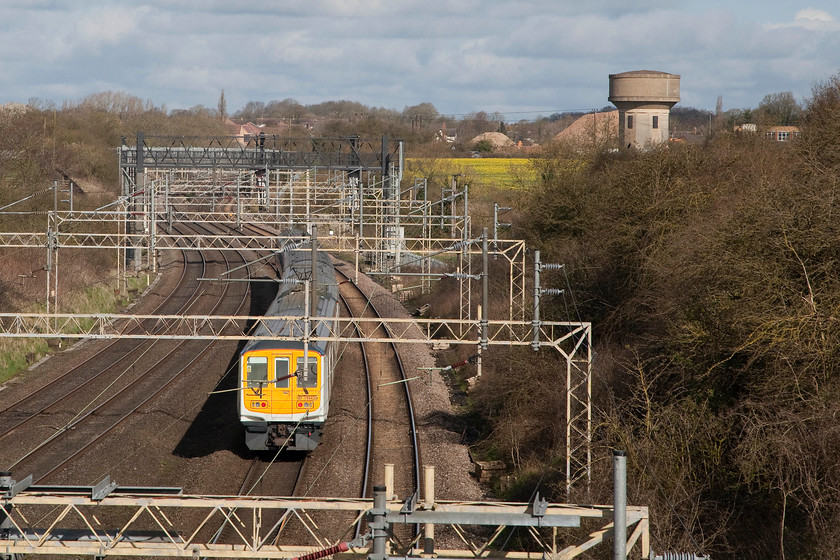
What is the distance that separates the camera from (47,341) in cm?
2912

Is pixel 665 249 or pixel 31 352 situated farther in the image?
pixel 31 352

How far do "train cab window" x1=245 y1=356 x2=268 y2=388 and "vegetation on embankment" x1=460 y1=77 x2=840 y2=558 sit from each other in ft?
17.0

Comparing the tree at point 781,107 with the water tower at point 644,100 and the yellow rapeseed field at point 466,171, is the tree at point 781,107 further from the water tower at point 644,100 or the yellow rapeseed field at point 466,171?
the yellow rapeseed field at point 466,171

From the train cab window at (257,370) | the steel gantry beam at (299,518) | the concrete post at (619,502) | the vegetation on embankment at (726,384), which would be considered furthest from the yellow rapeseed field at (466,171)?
the concrete post at (619,502)

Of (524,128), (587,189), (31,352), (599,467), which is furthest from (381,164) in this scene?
(524,128)

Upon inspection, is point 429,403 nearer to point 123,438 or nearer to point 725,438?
point 123,438

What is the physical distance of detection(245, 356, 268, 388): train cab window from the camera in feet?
58.5

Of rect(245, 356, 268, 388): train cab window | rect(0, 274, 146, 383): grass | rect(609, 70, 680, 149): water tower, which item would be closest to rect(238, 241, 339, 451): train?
rect(245, 356, 268, 388): train cab window

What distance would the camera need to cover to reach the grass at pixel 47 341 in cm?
2597

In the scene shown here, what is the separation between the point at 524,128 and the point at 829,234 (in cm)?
11592

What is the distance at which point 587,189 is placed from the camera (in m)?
29.8

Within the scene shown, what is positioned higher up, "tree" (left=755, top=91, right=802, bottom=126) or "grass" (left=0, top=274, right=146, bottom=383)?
"tree" (left=755, top=91, right=802, bottom=126)

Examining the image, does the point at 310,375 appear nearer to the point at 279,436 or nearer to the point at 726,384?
the point at 279,436

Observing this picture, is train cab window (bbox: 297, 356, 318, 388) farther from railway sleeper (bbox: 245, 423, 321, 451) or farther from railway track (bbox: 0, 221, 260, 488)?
railway track (bbox: 0, 221, 260, 488)
